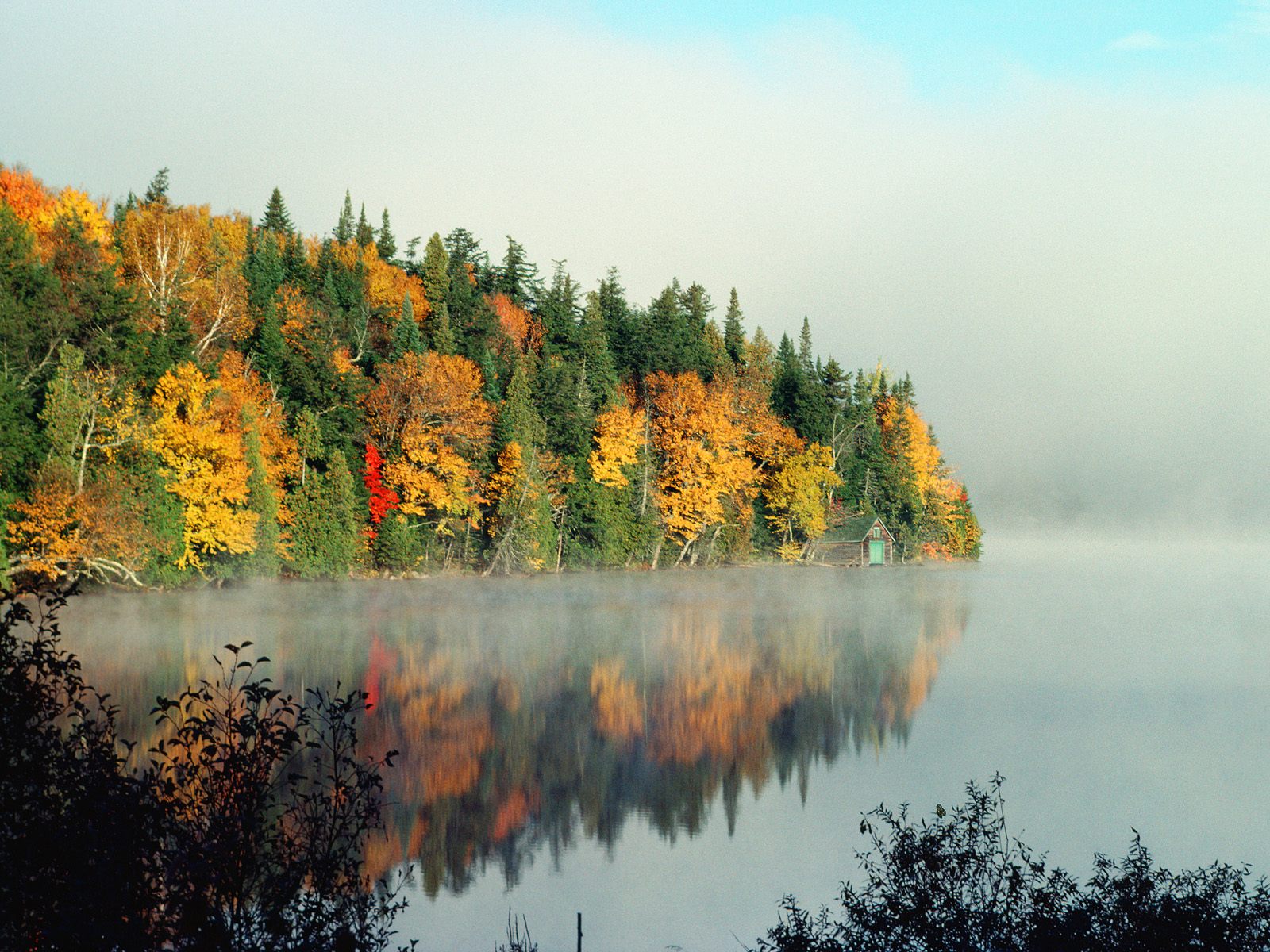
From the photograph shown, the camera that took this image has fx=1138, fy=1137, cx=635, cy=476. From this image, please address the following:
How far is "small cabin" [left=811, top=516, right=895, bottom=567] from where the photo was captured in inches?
3474

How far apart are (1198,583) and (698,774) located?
66.7 metres

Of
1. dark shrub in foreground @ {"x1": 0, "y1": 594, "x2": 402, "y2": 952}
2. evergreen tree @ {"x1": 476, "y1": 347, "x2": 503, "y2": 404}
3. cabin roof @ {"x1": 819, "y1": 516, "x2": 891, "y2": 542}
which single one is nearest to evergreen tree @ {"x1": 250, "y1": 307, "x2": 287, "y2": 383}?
evergreen tree @ {"x1": 476, "y1": 347, "x2": 503, "y2": 404}

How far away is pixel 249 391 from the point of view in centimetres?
5725

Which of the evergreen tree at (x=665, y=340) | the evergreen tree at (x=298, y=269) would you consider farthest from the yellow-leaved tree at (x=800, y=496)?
the evergreen tree at (x=298, y=269)

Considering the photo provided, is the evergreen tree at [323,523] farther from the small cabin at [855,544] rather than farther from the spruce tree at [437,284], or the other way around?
the small cabin at [855,544]

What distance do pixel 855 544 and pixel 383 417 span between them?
135 feet

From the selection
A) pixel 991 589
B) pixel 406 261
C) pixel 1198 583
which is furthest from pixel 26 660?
pixel 406 261

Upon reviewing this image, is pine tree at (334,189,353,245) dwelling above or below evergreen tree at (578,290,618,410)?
above

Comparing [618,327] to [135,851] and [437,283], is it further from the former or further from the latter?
[135,851]

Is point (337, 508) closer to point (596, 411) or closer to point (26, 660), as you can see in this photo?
point (596, 411)

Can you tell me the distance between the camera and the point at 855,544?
292ft

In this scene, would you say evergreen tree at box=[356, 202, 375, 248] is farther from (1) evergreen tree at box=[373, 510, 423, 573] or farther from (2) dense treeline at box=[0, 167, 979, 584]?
(1) evergreen tree at box=[373, 510, 423, 573]

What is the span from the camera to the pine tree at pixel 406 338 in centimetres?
6719

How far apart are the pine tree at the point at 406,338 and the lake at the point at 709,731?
22.1 meters
